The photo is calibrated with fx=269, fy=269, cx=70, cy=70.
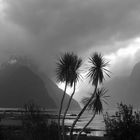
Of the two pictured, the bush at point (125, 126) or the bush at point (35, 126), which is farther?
the bush at point (35, 126)

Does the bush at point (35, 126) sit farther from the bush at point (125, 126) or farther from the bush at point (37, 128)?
the bush at point (125, 126)

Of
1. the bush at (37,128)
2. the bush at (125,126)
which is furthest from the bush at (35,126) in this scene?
the bush at (125,126)

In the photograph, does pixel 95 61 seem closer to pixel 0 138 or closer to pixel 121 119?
pixel 121 119

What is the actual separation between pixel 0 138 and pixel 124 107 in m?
9.49

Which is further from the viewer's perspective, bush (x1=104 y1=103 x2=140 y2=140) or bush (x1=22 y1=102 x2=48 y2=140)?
bush (x1=22 y1=102 x2=48 y2=140)

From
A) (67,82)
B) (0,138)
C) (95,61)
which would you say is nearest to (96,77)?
(95,61)

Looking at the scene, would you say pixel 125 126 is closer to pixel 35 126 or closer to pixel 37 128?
pixel 37 128

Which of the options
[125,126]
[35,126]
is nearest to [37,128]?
[35,126]

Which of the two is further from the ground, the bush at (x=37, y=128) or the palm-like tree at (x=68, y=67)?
the palm-like tree at (x=68, y=67)

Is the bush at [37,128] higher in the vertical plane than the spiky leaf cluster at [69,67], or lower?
lower

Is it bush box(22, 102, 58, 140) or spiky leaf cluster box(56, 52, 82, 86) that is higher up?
spiky leaf cluster box(56, 52, 82, 86)

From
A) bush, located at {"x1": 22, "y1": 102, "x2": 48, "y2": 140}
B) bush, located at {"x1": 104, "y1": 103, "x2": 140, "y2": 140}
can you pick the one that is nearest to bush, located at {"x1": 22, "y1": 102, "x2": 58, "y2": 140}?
bush, located at {"x1": 22, "y1": 102, "x2": 48, "y2": 140}

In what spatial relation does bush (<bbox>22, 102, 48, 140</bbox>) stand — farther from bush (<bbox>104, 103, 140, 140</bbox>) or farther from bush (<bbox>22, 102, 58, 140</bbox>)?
bush (<bbox>104, 103, 140, 140</bbox>)

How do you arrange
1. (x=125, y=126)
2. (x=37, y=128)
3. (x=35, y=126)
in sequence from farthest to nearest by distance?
1. (x=35, y=126)
2. (x=37, y=128)
3. (x=125, y=126)
